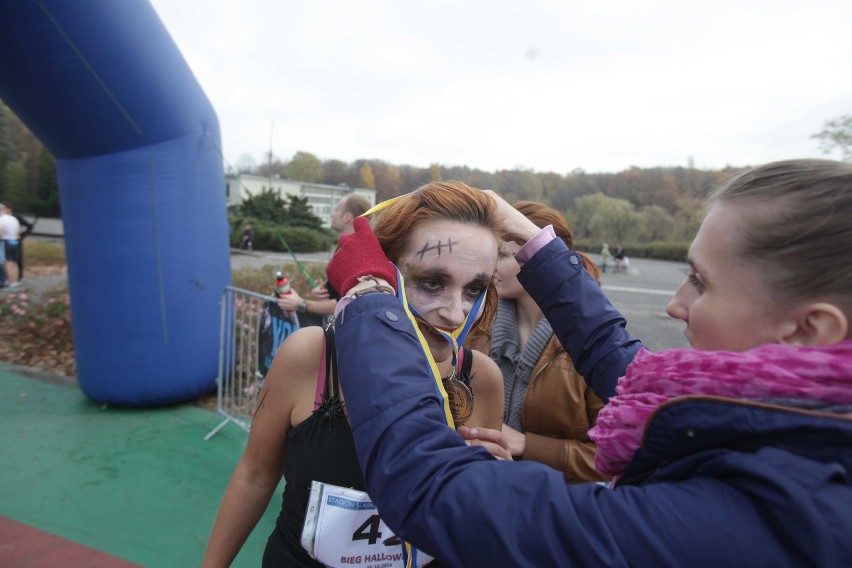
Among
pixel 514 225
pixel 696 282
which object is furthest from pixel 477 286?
pixel 696 282

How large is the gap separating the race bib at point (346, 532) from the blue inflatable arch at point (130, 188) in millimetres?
3581

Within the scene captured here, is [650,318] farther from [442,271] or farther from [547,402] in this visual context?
[442,271]

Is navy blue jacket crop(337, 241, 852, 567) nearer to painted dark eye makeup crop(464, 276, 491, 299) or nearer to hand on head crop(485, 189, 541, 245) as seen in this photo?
painted dark eye makeup crop(464, 276, 491, 299)

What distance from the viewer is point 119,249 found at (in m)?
4.08

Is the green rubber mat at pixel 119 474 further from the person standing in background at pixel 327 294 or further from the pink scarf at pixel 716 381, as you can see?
the pink scarf at pixel 716 381

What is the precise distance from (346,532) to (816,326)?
1185 millimetres

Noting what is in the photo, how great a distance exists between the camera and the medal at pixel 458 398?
1.56 metres

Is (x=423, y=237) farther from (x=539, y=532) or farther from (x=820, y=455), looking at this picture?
(x=820, y=455)

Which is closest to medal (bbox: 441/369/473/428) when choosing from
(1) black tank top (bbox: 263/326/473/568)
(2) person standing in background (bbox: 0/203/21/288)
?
(1) black tank top (bbox: 263/326/473/568)

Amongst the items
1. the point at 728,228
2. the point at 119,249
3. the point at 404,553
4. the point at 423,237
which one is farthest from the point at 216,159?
the point at 728,228

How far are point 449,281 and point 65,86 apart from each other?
11.8 ft

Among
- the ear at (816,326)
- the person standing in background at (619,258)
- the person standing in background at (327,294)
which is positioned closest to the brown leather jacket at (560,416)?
the ear at (816,326)

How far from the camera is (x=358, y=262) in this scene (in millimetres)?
1154

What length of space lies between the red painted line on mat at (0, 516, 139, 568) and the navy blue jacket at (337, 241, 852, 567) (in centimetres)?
281
